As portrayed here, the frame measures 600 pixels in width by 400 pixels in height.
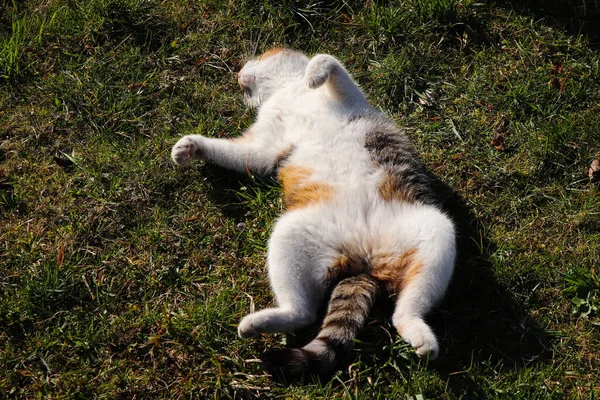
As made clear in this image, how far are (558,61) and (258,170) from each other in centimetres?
257

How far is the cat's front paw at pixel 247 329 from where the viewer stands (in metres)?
3.25

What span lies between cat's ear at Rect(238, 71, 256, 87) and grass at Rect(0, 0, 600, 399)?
0.15 meters

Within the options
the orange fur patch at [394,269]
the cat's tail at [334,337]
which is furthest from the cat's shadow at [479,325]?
the cat's tail at [334,337]

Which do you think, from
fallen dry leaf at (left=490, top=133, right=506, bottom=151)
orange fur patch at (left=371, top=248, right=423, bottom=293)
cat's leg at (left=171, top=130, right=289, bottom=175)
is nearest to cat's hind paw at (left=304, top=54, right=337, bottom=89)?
cat's leg at (left=171, top=130, right=289, bottom=175)

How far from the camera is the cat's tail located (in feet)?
10.2

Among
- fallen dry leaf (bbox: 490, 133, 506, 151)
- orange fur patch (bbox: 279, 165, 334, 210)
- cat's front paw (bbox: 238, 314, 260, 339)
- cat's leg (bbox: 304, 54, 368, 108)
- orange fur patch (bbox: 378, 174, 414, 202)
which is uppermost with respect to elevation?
cat's leg (bbox: 304, 54, 368, 108)

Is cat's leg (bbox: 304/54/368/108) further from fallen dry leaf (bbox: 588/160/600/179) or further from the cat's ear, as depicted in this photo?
fallen dry leaf (bbox: 588/160/600/179)

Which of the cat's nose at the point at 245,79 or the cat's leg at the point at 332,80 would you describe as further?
the cat's nose at the point at 245,79

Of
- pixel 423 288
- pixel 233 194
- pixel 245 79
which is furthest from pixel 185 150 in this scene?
pixel 423 288

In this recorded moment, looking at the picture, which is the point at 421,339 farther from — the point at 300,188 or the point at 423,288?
the point at 300,188

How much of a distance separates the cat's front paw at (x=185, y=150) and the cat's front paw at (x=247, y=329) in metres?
1.40

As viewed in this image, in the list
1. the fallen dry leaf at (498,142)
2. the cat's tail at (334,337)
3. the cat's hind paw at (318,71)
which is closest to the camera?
the cat's tail at (334,337)

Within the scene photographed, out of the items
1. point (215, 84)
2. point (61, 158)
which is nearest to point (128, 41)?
point (215, 84)

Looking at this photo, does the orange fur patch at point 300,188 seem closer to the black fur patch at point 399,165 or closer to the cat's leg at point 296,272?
the cat's leg at point 296,272
